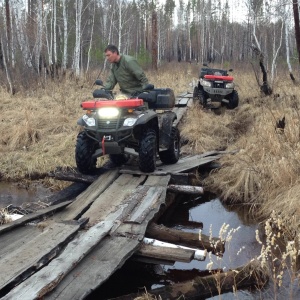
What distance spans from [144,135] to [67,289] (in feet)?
9.86

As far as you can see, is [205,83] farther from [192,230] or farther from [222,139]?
[192,230]

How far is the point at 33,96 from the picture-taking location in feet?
41.8

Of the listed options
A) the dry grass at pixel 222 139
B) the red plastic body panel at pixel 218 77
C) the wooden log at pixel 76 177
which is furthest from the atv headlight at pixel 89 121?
the red plastic body panel at pixel 218 77

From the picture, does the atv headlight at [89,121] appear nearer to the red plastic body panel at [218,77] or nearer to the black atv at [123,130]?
the black atv at [123,130]

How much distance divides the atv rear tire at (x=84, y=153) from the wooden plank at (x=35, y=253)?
1794 millimetres

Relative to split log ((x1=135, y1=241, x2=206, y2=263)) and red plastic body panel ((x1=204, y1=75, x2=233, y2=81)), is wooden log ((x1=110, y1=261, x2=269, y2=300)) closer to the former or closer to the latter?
split log ((x1=135, y1=241, x2=206, y2=263))

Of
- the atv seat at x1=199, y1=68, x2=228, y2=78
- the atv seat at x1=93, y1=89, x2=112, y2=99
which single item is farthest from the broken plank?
the atv seat at x1=199, y1=68, x2=228, y2=78

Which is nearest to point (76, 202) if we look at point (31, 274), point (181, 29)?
point (31, 274)

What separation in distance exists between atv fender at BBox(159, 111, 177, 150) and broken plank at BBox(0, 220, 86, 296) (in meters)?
2.52

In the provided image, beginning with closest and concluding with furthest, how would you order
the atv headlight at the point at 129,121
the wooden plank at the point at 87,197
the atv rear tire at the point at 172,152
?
the wooden plank at the point at 87,197 < the atv headlight at the point at 129,121 < the atv rear tire at the point at 172,152

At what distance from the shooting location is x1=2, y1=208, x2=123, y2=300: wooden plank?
2816mm

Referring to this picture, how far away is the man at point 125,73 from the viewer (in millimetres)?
6312

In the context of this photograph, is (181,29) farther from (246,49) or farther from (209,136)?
(209,136)

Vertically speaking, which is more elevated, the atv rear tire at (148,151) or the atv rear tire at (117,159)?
the atv rear tire at (148,151)
